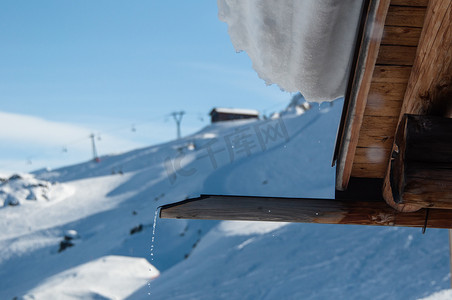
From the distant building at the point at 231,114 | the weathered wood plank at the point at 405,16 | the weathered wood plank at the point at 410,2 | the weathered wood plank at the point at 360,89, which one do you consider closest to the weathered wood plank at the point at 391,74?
the weathered wood plank at the point at 360,89

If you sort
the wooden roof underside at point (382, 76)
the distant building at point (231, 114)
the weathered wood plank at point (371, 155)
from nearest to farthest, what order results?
1. the wooden roof underside at point (382, 76)
2. the weathered wood plank at point (371, 155)
3. the distant building at point (231, 114)

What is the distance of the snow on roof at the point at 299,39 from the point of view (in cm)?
236

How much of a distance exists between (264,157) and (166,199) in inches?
274

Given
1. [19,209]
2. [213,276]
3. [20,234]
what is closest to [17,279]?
[20,234]

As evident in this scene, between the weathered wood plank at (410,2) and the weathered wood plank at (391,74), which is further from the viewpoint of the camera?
the weathered wood plank at (391,74)

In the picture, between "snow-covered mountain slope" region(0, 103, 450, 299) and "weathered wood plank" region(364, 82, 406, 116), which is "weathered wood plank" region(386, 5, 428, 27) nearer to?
"weathered wood plank" region(364, 82, 406, 116)

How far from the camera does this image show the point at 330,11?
2312 mm

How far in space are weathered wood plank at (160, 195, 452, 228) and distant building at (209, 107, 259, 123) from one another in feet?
162

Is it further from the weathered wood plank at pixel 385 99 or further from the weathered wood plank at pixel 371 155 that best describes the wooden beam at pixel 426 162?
A: the weathered wood plank at pixel 371 155

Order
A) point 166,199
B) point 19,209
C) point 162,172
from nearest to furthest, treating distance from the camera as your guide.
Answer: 1. point 166,199
2. point 19,209
3. point 162,172

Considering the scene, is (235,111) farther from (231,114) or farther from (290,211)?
(290,211)

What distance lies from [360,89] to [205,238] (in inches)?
576

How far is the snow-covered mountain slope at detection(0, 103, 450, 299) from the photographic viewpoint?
8.61 m

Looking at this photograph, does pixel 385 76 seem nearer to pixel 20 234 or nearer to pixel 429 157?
pixel 429 157
